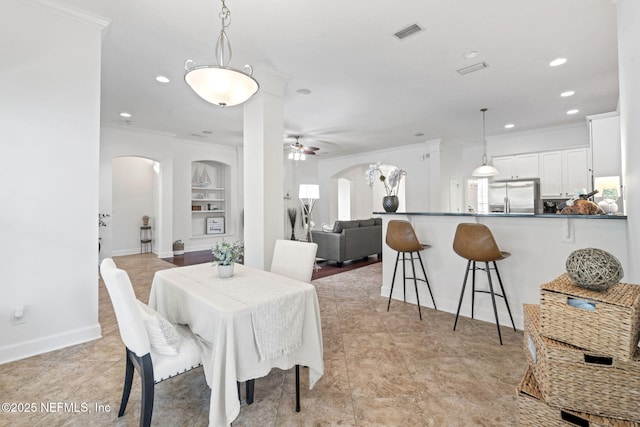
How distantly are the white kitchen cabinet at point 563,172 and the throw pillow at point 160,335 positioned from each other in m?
6.94

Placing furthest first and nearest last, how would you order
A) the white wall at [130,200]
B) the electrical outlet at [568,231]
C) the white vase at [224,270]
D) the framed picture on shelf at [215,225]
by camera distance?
the framed picture on shelf at [215,225]
the white wall at [130,200]
the electrical outlet at [568,231]
the white vase at [224,270]

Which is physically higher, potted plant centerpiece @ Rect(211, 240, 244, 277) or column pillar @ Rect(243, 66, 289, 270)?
column pillar @ Rect(243, 66, 289, 270)

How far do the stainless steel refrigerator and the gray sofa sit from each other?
2841 millimetres

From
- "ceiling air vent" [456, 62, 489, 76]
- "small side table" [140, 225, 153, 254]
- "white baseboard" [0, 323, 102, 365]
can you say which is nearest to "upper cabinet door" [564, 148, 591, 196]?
"ceiling air vent" [456, 62, 489, 76]

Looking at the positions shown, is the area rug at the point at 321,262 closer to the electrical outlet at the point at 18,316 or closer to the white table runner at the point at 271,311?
the white table runner at the point at 271,311

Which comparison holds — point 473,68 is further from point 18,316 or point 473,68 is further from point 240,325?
point 18,316

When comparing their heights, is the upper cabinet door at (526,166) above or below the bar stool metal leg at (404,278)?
above

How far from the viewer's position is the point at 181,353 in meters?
1.50

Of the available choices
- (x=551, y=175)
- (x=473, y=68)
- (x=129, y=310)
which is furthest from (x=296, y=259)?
(x=551, y=175)

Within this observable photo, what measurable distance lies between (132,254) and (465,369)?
734 centimetres

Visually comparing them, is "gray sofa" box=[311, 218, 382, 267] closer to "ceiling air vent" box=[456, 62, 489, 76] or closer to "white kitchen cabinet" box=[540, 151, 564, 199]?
"ceiling air vent" box=[456, 62, 489, 76]

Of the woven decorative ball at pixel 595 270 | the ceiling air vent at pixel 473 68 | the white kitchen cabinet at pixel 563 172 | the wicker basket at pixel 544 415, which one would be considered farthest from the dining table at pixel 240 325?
the white kitchen cabinet at pixel 563 172

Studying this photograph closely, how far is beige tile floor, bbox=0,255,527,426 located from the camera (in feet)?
5.42

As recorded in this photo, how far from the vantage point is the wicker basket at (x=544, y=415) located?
1.00 meters
